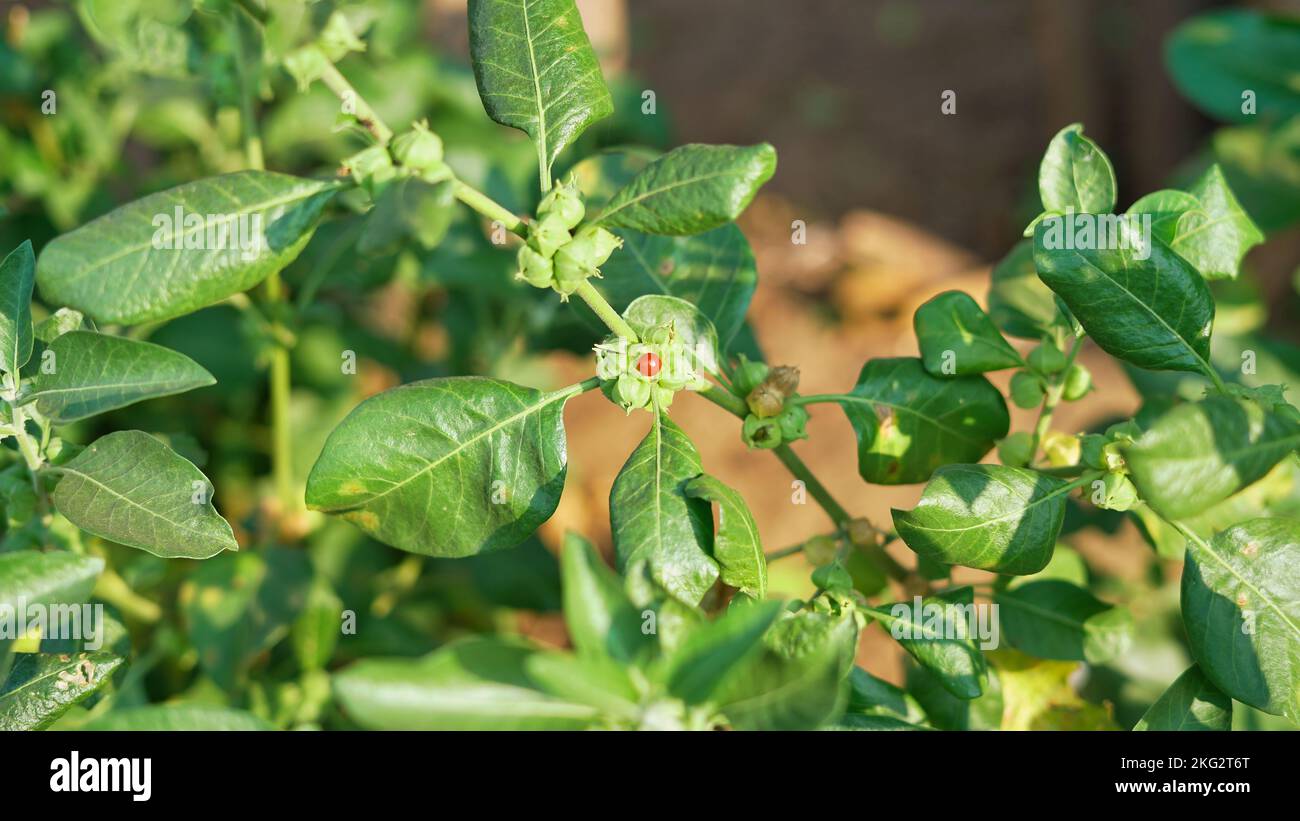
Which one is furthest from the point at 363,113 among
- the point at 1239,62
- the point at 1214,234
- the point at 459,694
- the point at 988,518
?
the point at 1239,62

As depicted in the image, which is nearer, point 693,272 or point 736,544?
point 736,544

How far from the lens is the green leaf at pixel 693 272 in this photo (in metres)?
1.48

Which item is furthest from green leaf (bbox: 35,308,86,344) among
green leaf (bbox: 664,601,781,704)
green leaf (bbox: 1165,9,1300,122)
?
green leaf (bbox: 1165,9,1300,122)

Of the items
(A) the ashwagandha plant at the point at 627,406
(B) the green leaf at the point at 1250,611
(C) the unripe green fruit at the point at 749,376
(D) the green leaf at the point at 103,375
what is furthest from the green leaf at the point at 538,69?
(B) the green leaf at the point at 1250,611

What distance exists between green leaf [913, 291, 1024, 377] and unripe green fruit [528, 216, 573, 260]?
1.66 feet

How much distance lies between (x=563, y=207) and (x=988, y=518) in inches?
22.9

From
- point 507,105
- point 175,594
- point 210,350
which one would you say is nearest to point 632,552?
point 507,105

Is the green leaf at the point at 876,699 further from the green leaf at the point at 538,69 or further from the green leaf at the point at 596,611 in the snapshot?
the green leaf at the point at 538,69

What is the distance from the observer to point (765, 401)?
127 cm

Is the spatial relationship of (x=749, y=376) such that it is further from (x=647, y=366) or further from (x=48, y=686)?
(x=48, y=686)

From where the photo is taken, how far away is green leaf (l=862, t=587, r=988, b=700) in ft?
4.11

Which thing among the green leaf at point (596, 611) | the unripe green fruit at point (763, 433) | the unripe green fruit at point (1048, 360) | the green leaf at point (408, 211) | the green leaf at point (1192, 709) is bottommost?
the green leaf at point (1192, 709)

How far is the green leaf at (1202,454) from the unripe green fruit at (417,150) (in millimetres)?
783
